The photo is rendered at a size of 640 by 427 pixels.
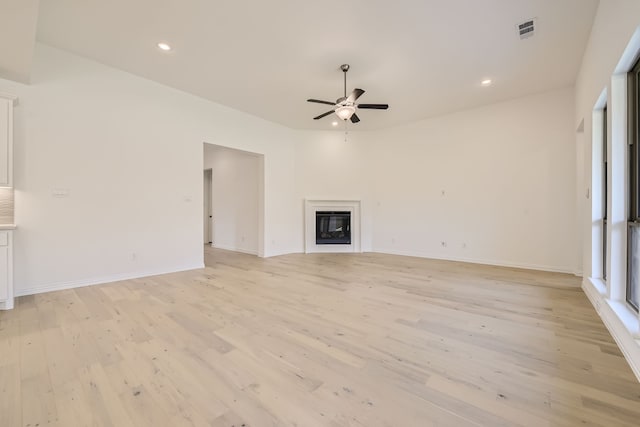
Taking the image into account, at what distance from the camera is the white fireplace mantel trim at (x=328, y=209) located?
6.89 m

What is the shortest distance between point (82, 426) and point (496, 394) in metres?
2.27

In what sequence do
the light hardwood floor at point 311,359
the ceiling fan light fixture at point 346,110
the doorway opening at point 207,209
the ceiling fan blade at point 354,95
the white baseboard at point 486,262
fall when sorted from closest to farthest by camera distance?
the light hardwood floor at point 311,359 < the ceiling fan blade at point 354,95 < the ceiling fan light fixture at point 346,110 < the white baseboard at point 486,262 < the doorway opening at point 207,209

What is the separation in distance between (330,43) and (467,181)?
403 centimetres

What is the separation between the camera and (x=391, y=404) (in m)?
1.51

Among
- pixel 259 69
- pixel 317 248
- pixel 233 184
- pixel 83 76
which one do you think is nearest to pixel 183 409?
pixel 259 69

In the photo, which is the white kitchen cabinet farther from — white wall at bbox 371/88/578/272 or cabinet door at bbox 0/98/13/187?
white wall at bbox 371/88/578/272

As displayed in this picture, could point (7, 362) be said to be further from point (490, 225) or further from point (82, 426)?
point (490, 225)

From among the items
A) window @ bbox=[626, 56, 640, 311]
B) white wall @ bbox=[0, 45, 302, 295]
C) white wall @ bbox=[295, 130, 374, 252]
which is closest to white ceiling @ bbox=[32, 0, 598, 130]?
white wall @ bbox=[0, 45, 302, 295]

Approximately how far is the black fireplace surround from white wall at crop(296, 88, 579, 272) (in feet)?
1.54

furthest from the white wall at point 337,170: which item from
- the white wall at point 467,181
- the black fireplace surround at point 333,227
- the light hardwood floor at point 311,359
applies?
the light hardwood floor at point 311,359

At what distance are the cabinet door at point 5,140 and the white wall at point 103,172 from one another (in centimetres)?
40

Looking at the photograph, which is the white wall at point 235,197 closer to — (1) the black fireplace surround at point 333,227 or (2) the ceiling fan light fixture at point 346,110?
(1) the black fireplace surround at point 333,227

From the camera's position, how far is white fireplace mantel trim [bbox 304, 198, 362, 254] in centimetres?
689

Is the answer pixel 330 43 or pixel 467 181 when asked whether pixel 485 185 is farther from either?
pixel 330 43
